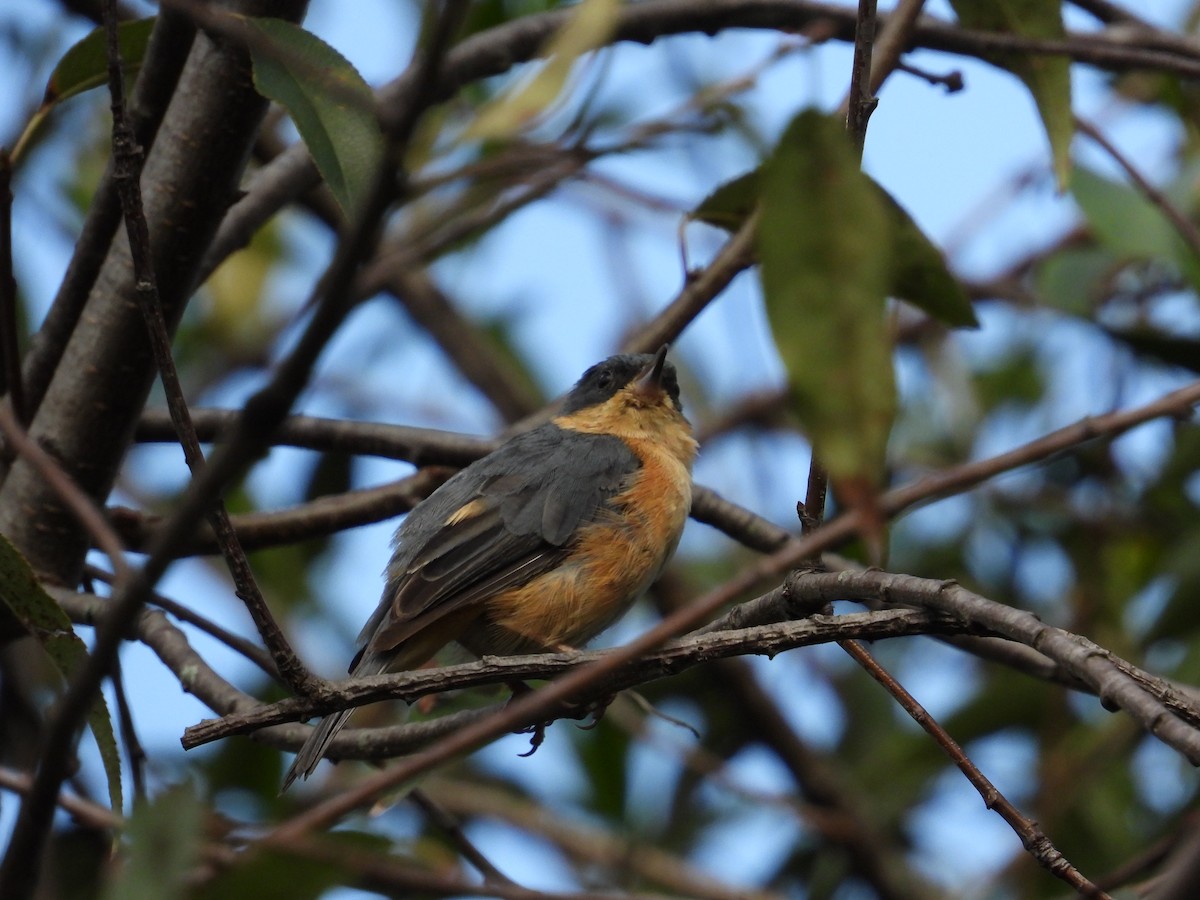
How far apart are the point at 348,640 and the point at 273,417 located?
196 inches

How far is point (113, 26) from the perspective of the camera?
208 centimetres

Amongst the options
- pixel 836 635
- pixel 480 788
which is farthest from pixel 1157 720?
pixel 480 788

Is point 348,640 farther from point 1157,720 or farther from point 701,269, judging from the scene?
point 1157,720

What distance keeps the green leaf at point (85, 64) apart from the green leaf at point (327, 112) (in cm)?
100

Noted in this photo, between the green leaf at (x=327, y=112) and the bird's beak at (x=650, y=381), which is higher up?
the bird's beak at (x=650, y=381)

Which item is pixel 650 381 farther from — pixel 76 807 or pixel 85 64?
pixel 76 807

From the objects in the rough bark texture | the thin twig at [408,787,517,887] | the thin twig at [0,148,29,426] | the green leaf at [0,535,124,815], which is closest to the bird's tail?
the thin twig at [408,787,517,887]

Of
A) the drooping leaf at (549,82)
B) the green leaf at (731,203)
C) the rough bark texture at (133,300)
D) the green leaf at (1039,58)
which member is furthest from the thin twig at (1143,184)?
the rough bark texture at (133,300)

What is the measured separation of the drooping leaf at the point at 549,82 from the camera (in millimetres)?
2764

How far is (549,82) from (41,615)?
1.52 meters

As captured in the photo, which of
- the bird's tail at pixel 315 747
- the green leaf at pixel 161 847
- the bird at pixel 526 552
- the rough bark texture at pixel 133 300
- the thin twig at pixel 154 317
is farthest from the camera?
the bird at pixel 526 552

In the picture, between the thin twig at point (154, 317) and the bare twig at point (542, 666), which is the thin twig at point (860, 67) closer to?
the bare twig at point (542, 666)

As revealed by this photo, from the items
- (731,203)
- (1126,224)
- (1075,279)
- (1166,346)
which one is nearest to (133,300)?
(731,203)

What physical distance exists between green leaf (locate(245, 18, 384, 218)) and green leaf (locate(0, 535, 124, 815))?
3.20 ft
